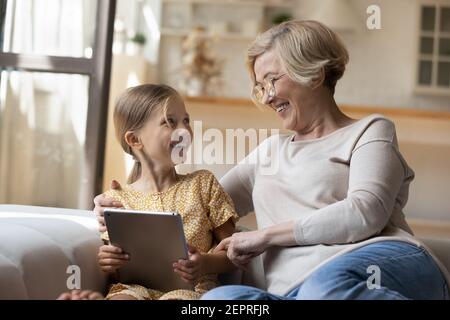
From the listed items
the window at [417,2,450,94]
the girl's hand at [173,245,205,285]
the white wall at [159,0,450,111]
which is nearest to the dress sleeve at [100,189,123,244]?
the girl's hand at [173,245,205,285]

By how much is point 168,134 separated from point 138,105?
10 cm

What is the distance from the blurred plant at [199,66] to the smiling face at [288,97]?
3.62 metres

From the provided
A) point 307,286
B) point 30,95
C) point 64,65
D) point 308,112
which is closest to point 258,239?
point 307,286

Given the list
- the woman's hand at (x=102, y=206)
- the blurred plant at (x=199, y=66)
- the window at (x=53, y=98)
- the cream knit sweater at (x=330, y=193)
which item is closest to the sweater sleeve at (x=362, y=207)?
the cream knit sweater at (x=330, y=193)

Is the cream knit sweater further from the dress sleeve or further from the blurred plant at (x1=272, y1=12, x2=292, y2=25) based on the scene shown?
the blurred plant at (x1=272, y1=12, x2=292, y2=25)

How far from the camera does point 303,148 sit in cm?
160

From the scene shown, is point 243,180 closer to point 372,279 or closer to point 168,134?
point 168,134

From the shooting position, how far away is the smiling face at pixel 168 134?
1639mm

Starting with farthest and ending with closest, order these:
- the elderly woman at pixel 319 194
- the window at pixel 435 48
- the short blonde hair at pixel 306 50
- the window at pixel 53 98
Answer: the window at pixel 435 48, the window at pixel 53 98, the short blonde hair at pixel 306 50, the elderly woman at pixel 319 194

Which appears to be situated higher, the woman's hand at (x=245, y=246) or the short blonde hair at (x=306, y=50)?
the short blonde hair at (x=306, y=50)

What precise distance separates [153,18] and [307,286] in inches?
182

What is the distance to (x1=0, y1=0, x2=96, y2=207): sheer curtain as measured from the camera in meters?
4.04

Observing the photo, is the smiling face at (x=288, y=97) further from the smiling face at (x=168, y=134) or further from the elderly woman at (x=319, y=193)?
the smiling face at (x=168, y=134)

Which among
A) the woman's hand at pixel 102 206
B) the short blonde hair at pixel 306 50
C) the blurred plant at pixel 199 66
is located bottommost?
the woman's hand at pixel 102 206
